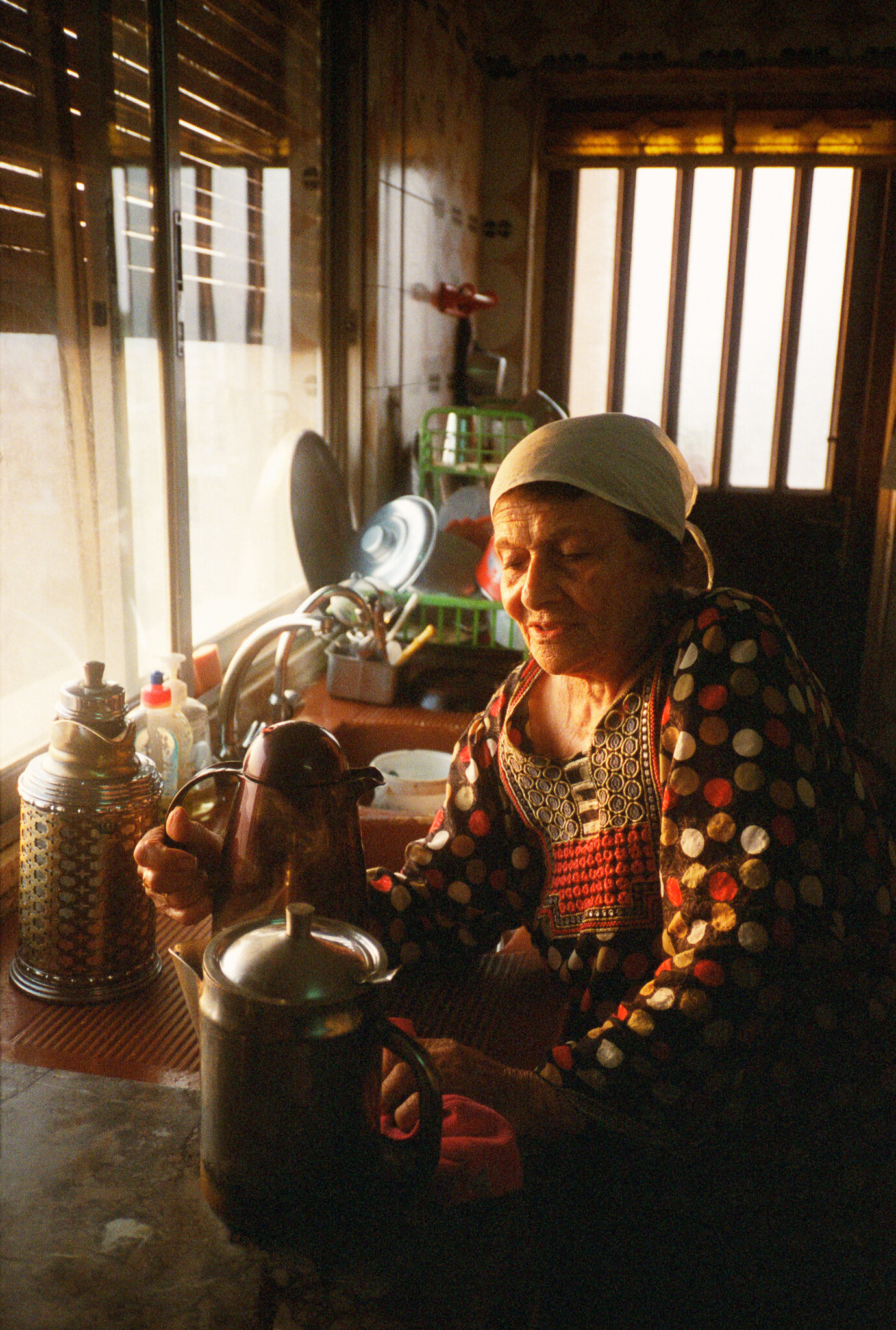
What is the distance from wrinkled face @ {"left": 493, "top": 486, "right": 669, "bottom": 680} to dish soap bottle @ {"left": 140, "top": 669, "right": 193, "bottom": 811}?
64cm

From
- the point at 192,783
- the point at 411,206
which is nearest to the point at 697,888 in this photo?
the point at 192,783

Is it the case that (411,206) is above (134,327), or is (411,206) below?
above

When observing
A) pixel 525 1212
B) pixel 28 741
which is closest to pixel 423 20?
pixel 28 741

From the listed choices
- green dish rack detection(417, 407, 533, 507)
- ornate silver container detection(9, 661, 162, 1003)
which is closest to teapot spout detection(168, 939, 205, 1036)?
ornate silver container detection(9, 661, 162, 1003)

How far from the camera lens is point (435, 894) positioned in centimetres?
122

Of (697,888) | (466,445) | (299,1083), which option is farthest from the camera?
(466,445)

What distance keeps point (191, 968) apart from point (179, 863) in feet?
0.70

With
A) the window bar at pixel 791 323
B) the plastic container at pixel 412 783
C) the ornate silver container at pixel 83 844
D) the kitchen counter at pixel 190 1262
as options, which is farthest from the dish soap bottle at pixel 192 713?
the window bar at pixel 791 323

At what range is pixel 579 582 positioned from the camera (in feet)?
3.57

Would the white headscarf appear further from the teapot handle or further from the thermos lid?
the teapot handle

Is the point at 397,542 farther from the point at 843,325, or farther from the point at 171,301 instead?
the point at 843,325

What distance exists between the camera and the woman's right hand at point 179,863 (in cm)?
104

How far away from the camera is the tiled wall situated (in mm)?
2738

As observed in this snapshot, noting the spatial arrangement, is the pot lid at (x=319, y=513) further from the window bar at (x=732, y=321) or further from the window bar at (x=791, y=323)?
the window bar at (x=791, y=323)
